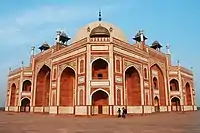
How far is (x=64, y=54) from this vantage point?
91.3 feet

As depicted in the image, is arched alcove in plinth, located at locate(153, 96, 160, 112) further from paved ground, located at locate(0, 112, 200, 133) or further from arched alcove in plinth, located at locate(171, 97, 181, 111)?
paved ground, located at locate(0, 112, 200, 133)

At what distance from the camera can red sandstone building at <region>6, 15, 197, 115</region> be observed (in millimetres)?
23594

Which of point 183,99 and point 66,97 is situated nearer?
point 66,97

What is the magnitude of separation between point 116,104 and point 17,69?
25.3m

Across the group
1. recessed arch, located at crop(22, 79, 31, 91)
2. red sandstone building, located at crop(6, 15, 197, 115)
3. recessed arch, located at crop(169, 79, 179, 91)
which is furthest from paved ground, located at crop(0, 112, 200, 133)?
recessed arch, located at crop(22, 79, 31, 91)

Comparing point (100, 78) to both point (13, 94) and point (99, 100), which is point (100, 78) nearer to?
point (99, 100)

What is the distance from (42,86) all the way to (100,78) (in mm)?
15179

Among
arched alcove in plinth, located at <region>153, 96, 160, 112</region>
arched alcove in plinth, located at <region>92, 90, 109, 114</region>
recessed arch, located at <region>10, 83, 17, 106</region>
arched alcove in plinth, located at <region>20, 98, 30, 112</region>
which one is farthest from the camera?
recessed arch, located at <region>10, 83, 17, 106</region>

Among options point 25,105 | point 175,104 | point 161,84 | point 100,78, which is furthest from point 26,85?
point 175,104

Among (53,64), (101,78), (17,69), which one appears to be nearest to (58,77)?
(53,64)

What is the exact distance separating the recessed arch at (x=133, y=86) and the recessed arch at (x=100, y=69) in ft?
10.8

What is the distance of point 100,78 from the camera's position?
2403 cm

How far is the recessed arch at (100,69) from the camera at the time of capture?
81.1 feet

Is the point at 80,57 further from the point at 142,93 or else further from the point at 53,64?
the point at 142,93
